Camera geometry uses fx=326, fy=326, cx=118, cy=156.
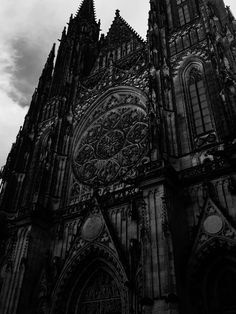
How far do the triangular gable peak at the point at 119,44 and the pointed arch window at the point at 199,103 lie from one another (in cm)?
580

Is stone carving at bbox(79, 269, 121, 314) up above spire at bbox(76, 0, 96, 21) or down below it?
below

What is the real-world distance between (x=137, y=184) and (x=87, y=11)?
75.0ft

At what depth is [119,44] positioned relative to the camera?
21.9 m

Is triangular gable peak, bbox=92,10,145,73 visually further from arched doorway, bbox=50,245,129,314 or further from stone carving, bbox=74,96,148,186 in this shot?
arched doorway, bbox=50,245,129,314

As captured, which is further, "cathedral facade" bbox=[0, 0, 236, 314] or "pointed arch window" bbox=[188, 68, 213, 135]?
"pointed arch window" bbox=[188, 68, 213, 135]

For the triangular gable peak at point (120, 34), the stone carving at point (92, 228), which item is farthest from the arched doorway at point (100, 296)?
the triangular gable peak at point (120, 34)

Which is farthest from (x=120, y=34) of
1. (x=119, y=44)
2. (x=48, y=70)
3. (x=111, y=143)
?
(x=111, y=143)

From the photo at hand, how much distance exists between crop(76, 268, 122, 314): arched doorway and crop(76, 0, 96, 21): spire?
23.2 m

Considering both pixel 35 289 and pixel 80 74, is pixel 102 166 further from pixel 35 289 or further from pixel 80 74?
pixel 80 74

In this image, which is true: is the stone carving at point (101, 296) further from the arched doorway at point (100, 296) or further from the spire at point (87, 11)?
the spire at point (87, 11)

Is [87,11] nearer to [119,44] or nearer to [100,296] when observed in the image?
[119,44]

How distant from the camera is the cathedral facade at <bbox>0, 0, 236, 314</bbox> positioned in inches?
412

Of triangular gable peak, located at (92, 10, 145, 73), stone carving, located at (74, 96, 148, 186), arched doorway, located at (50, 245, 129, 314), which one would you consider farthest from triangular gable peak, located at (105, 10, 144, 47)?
arched doorway, located at (50, 245, 129, 314)

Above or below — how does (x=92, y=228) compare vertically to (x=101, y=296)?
above
